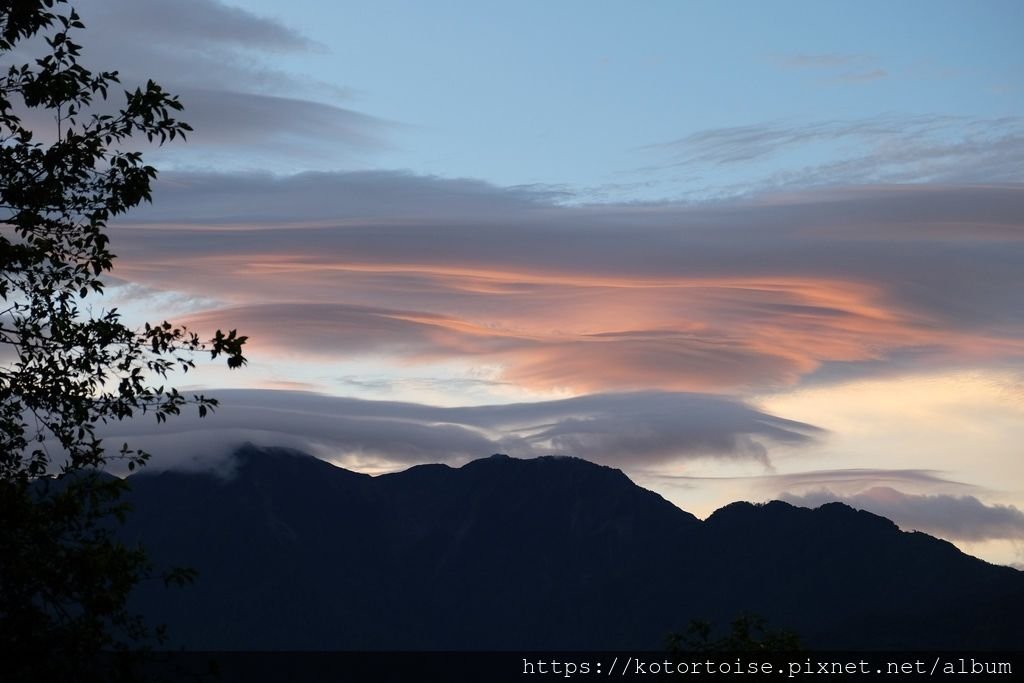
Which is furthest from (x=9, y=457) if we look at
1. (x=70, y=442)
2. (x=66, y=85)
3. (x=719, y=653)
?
(x=719, y=653)

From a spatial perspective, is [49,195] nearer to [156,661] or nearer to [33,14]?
[33,14]

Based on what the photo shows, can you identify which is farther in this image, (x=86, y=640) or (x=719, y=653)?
(x=719, y=653)

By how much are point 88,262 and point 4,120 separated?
Answer: 2818 mm

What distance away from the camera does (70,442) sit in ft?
68.8

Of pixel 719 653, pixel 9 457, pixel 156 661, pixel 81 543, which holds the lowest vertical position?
pixel 719 653

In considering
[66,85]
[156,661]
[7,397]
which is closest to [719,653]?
[156,661]

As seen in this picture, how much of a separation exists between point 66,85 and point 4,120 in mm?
1244

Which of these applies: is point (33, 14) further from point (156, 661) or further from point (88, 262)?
point (156, 661)

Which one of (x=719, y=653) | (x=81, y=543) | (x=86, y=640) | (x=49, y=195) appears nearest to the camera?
(x=86, y=640)

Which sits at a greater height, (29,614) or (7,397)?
(7,397)

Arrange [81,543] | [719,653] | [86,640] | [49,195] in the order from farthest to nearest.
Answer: [719,653] → [49,195] → [81,543] → [86,640]

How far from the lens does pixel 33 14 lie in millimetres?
20828

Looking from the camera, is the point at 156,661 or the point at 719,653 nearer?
the point at 156,661

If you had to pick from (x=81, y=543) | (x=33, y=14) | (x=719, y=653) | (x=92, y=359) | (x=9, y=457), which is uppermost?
(x=33, y=14)
